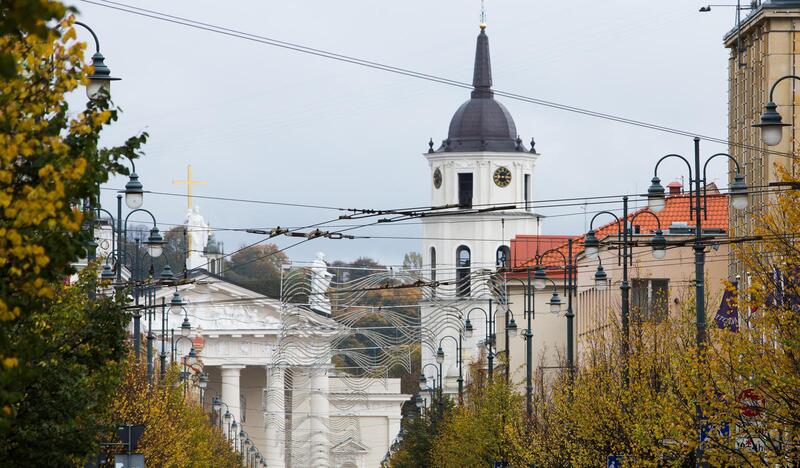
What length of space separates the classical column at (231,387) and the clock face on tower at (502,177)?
2350cm

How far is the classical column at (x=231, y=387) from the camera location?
11419 centimetres

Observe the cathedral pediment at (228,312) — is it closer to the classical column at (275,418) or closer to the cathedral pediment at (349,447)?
the classical column at (275,418)

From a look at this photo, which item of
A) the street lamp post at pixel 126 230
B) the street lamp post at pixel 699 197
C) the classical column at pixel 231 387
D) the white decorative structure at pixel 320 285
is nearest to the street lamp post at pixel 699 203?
the street lamp post at pixel 699 197

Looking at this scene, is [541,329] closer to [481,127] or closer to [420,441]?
[420,441]

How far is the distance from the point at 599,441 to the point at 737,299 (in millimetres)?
10933

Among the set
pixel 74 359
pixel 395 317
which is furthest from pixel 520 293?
pixel 74 359

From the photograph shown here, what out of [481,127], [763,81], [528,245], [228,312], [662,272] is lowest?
[228,312]

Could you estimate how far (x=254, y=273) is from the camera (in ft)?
513

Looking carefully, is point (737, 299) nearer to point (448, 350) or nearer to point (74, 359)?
point (74, 359)

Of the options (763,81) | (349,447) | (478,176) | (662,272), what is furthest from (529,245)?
(763,81)

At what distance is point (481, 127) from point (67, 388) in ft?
370

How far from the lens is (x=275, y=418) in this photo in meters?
118

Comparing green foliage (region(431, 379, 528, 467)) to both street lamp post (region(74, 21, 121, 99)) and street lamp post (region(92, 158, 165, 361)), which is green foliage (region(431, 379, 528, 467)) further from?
street lamp post (region(74, 21, 121, 99))

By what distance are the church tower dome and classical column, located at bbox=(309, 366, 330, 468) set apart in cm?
1828
